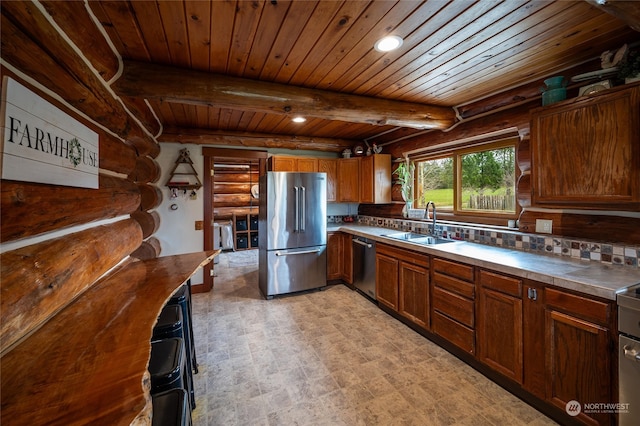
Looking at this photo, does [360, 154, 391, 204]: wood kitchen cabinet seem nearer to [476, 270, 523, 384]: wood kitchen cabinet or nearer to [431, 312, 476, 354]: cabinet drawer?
[431, 312, 476, 354]: cabinet drawer

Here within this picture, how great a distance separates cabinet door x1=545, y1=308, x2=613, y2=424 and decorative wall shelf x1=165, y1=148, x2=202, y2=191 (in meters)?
4.06

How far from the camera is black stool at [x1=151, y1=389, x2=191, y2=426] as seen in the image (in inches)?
36.5

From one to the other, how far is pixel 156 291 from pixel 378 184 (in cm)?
326

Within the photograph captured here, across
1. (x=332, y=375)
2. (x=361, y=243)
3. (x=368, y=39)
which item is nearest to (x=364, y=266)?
(x=361, y=243)

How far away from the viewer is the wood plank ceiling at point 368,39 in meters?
1.40

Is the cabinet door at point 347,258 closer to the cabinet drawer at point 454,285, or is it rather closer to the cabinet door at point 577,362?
the cabinet drawer at point 454,285

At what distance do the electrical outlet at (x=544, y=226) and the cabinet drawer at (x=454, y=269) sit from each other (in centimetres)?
75

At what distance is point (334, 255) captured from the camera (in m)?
4.12

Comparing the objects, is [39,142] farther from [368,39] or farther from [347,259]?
[347,259]

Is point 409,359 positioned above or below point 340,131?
below

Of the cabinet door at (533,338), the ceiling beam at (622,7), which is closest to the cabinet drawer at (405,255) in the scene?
the cabinet door at (533,338)

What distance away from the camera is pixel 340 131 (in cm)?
404

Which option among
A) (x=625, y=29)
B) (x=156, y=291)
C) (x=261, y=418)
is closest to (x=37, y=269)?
(x=156, y=291)

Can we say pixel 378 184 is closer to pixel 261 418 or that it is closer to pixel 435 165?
pixel 435 165
